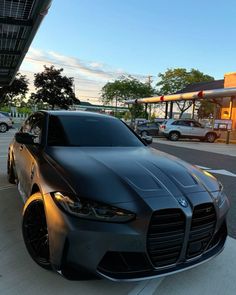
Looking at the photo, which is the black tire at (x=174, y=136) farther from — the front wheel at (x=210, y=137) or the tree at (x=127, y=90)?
the tree at (x=127, y=90)

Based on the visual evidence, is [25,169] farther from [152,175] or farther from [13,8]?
[13,8]

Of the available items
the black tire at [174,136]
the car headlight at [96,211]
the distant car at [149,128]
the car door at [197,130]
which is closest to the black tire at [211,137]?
the car door at [197,130]

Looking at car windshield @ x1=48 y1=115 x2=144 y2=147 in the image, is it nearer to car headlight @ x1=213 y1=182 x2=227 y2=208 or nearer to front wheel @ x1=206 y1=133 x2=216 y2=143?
car headlight @ x1=213 y1=182 x2=227 y2=208

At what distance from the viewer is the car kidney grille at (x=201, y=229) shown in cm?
302

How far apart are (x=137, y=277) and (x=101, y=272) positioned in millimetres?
283

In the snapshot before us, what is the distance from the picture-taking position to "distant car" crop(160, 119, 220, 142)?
26297mm

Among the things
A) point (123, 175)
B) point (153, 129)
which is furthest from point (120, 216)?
point (153, 129)

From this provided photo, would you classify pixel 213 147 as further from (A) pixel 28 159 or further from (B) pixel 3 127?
(A) pixel 28 159

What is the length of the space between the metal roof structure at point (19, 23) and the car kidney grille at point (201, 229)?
5501 mm

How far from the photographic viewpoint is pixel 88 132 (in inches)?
182

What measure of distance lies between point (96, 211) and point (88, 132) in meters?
1.92

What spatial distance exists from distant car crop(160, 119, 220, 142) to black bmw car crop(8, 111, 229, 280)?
22652 millimetres

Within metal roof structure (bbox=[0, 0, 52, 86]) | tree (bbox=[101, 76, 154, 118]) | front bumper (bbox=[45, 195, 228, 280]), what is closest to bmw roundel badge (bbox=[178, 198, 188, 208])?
front bumper (bbox=[45, 195, 228, 280])

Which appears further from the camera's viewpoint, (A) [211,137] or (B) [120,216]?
(A) [211,137]
